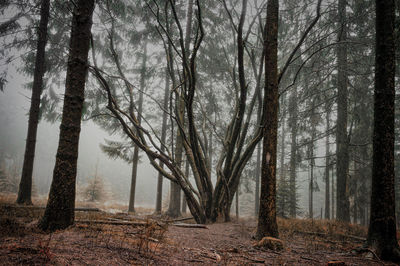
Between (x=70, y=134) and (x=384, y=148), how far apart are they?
5837 mm

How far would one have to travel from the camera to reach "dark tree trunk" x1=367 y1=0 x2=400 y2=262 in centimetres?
384

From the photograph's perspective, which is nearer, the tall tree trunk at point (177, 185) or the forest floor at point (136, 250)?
the forest floor at point (136, 250)

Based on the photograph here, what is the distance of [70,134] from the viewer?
3.73 meters

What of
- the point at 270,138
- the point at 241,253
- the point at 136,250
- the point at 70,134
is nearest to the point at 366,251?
the point at 241,253

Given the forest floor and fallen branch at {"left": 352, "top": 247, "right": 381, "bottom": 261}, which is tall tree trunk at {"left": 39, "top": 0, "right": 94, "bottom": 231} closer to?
the forest floor

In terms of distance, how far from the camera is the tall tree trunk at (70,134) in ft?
11.5

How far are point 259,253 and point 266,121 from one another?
261 centimetres

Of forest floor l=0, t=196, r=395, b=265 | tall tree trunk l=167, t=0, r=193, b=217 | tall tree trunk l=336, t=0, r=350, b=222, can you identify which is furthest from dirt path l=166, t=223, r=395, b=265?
tall tree trunk l=167, t=0, r=193, b=217

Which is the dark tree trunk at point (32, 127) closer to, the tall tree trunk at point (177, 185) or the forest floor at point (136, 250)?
the tall tree trunk at point (177, 185)

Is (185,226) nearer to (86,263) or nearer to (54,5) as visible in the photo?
(86,263)

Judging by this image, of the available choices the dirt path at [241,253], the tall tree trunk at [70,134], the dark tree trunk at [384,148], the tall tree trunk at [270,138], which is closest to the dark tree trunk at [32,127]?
the tall tree trunk at [70,134]

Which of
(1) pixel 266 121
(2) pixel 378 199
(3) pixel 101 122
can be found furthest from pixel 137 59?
(2) pixel 378 199

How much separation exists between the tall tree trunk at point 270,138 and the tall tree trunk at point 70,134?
12.0 feet

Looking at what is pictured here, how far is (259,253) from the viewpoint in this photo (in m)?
3.63
